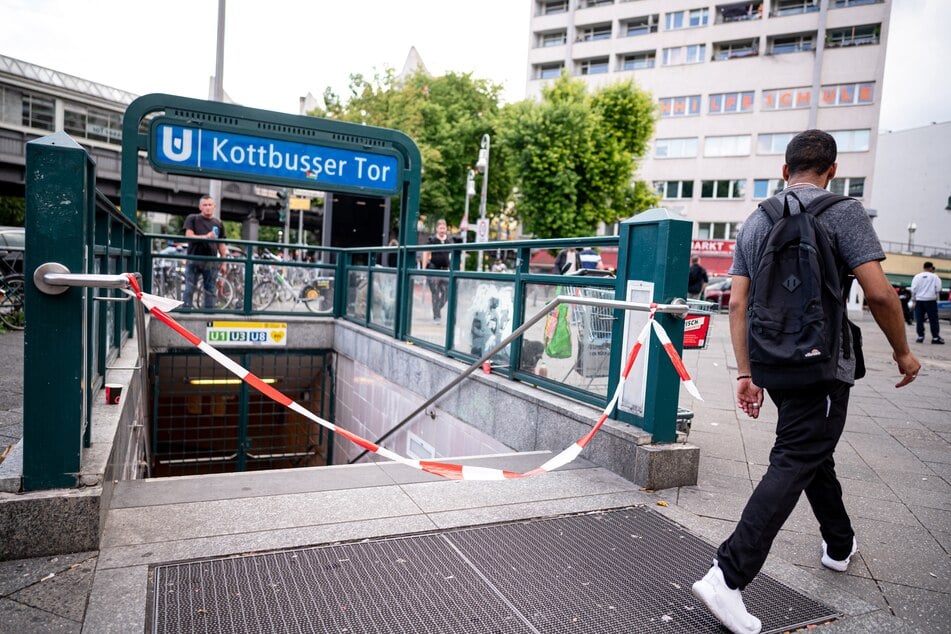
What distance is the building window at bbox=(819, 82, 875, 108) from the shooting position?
4038cm

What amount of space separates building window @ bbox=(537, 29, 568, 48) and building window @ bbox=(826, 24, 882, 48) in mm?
19258

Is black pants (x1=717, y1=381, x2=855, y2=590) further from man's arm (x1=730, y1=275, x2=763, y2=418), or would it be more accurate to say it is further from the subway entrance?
the subway entrance

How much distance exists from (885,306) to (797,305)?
0.40 metres

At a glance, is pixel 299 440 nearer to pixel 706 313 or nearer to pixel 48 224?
pixel 706 313

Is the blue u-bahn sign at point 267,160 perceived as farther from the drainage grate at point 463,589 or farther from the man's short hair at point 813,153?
the man's short hair at point 813,153

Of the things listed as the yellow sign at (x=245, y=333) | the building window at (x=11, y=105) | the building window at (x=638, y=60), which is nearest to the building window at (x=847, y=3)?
the building window at (x=638, y=60)

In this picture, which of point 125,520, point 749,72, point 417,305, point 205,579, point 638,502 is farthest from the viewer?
point 749,72

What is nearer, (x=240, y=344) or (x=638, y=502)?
(x=638, y=502)

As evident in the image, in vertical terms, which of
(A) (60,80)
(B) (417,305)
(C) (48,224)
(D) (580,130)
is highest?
(A) (60,80)

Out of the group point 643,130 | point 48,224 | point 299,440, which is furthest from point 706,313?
point 643,130

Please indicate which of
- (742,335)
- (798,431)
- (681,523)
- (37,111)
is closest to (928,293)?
(681,523)

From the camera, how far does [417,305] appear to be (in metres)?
8.23

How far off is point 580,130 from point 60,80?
4048cm

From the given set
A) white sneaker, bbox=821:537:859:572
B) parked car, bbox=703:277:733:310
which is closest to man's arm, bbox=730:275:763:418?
white sneaker, bbox=821:537:859:572
